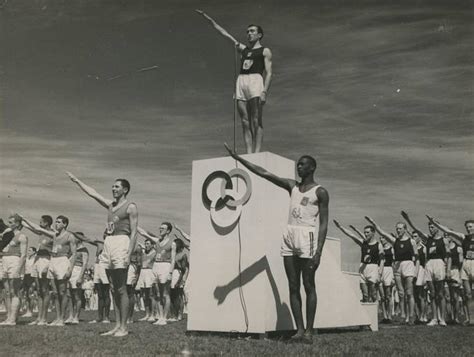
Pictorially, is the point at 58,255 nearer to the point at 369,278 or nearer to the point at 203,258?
the point at 203,258

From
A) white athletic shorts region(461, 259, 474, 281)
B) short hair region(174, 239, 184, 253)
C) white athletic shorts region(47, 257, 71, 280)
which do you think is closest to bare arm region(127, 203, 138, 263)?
white athletic shorts region(47, 257, 71, 280)

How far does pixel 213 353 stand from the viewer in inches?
207

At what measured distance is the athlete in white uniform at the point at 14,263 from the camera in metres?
9.48

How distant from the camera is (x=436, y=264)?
1187 cm

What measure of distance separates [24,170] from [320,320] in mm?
6113

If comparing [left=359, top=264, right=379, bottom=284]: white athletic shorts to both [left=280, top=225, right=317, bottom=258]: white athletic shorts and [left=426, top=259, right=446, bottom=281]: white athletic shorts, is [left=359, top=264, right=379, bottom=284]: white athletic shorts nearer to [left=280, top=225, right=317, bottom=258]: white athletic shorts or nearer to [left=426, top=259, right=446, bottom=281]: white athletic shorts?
[left=426, top=259, right=446, bottom=281]: white athletic shorts

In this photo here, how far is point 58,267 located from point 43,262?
2.54ft

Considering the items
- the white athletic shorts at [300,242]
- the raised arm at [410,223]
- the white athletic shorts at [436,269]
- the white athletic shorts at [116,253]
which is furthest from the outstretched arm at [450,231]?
the white athletic shorts at [116,253]

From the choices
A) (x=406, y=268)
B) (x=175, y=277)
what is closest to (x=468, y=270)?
(x=406, y=268)

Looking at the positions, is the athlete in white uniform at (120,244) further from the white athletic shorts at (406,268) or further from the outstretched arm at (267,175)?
the white athletic shorts at (406,268)

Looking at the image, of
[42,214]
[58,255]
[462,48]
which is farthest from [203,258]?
[462,48]

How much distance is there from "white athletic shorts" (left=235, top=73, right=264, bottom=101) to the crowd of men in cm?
212

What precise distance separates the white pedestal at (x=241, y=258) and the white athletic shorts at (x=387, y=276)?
5.52 metres

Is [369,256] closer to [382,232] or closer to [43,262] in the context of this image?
[382,232]
